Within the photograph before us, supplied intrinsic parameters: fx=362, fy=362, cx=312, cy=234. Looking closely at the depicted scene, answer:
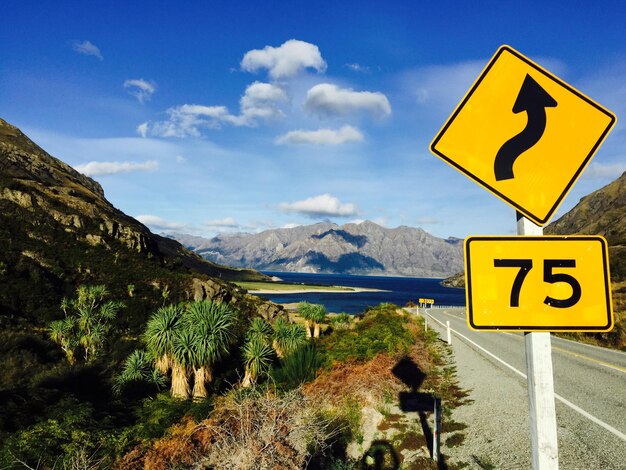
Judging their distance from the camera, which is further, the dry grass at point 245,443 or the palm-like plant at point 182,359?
the palm-like plant at point 182,359

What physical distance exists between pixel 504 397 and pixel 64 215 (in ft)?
161

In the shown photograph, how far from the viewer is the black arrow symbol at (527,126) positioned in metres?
2.14

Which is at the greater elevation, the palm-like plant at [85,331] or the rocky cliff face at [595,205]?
the rocky cliff face at [595,205]

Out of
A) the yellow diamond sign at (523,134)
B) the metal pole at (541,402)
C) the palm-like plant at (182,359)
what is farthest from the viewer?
the palm-like plant at (182,359)

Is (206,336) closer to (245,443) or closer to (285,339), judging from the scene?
(285,339)

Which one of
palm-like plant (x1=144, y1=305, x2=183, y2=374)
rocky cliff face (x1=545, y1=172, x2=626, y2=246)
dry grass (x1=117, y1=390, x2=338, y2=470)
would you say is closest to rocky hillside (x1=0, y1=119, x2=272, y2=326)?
palm-like plant (x1=144, y1=305, x2=183, y2=374)

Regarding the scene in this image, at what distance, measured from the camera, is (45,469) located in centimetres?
671

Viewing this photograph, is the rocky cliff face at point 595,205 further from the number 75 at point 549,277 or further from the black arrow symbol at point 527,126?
the number 75 at point 549,277

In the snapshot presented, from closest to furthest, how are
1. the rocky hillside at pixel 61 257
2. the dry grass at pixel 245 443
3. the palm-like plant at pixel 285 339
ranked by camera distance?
the dry grass at pixel 245 443 → the palm-like plant at pixel 285 339 → the rocky hillside at pixel 61 257

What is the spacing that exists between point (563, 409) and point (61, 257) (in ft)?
136

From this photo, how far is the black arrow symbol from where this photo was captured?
214cm

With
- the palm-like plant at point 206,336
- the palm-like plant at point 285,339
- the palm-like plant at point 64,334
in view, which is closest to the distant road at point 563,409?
the palm-like plant at point 285,339

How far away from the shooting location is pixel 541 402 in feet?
6.27

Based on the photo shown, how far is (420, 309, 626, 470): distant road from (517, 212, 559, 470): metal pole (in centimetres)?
602
